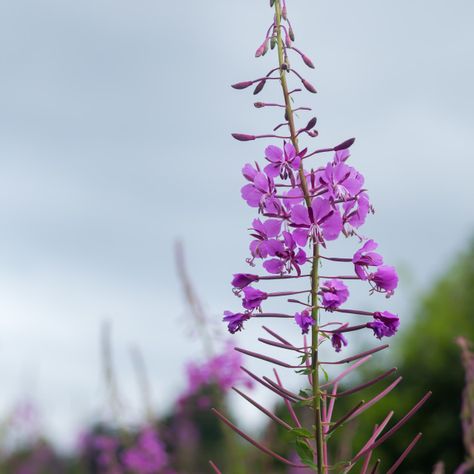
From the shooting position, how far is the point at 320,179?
283 centimetres

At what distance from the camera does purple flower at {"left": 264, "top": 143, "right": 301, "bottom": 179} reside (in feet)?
9.22

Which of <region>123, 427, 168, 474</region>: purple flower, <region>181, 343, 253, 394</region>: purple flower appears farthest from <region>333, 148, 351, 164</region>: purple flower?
<region>123, 427, 168, 474</region>: purple flower

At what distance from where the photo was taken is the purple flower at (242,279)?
290cm

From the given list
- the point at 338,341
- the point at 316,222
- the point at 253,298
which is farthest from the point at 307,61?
the point at 338,341

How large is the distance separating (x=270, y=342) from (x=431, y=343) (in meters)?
20.8

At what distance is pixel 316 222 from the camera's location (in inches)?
109

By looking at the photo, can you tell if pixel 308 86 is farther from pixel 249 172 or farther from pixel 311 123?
pixel 249 172

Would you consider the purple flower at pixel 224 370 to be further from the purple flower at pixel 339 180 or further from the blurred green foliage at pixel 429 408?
the blurred green foliage at pixel 429 408

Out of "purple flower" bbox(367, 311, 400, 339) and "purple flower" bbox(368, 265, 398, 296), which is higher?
"purple flower" bbox(368, 265, 398, 296)

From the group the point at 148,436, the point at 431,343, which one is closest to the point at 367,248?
the point at 148,436

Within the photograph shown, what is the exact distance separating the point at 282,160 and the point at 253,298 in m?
0.48

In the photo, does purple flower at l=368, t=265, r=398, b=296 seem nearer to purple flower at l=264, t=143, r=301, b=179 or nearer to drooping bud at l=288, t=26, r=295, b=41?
purple flower at l=264, t=143, r=301, b=179

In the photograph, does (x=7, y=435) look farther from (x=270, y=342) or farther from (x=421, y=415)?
(x=270, y=342)

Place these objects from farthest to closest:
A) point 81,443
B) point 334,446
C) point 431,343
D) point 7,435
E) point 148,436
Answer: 1. point 431,343
2. point 334,446
3. point 7,435
4. point 81,443
5. point 148,436
